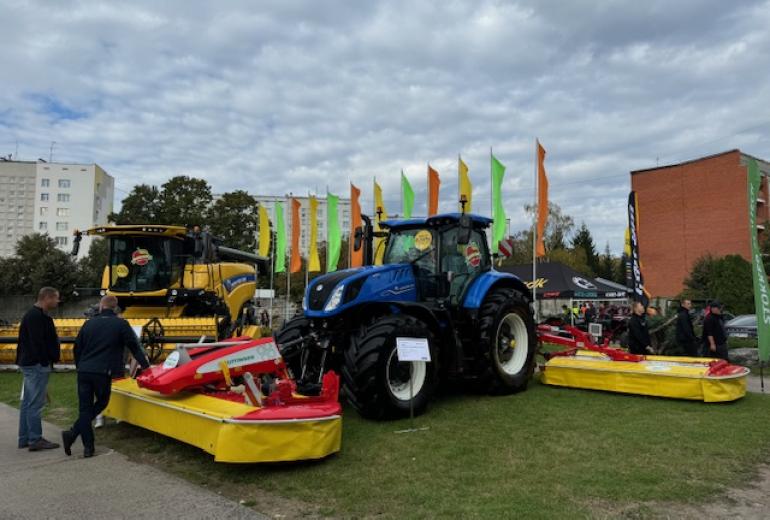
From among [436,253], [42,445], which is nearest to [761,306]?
[436,253]

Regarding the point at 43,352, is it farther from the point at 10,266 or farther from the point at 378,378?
the point at 10,266

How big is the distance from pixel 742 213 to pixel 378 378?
43.1 metres

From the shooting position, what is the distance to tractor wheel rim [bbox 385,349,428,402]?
21.8 ft

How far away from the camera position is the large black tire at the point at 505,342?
307 inches

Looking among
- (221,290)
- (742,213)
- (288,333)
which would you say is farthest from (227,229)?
(742,213)

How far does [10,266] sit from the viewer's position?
44.1 meters

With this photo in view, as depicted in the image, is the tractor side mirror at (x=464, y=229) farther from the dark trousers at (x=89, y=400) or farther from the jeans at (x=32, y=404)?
the jeans at (x=32, y=404)

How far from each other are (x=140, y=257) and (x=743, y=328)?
1523 centimetres

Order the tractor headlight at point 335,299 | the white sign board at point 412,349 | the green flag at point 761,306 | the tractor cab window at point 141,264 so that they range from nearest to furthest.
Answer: the white sign board at point 412,349 < the tractor headlight at point 335,299 < the green flag at point 761,306 < the tractor cab window at point 141,264

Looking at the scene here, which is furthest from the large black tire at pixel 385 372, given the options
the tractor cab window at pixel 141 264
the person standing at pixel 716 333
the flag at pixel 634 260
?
the flag at pixel 634 260

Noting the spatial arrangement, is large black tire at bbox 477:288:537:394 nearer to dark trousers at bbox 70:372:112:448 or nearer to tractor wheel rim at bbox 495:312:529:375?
tractor wheel rim at bbox 495:312:529:375

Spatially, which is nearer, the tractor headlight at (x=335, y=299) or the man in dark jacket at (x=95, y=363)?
the man in dark jacket at (x=95, y=363)

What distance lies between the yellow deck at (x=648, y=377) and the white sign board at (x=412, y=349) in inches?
141

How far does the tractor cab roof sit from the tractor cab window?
6.78m
